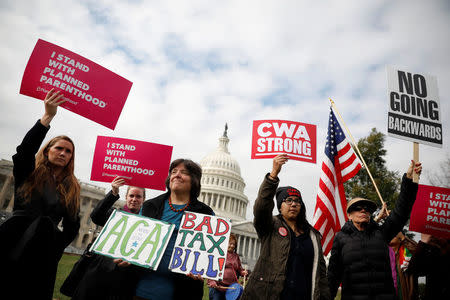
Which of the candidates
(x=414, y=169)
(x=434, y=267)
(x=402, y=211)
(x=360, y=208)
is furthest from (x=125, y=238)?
(x=434, y=267)

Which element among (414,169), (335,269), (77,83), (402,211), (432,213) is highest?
(77,83)

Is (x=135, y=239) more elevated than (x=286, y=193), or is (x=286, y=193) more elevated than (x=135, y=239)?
(x=286, y=193)

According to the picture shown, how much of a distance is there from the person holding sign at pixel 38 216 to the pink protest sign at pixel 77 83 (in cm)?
105

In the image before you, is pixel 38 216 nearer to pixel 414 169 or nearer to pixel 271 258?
pixel 271 258

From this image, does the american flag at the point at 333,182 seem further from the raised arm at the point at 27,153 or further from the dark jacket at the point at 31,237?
the raised arm at the point at 27,153

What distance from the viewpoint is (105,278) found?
3422mm

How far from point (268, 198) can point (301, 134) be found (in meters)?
2.05

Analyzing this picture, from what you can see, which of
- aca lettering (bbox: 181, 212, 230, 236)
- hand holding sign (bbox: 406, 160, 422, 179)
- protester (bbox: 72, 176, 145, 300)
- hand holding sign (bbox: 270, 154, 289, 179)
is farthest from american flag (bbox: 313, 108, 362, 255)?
protester (bbox: 72, 176, 145, 300)

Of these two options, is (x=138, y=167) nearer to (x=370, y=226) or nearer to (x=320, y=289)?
(x=320, y=289)

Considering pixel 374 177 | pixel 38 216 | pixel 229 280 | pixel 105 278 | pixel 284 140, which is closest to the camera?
pixel 38 216

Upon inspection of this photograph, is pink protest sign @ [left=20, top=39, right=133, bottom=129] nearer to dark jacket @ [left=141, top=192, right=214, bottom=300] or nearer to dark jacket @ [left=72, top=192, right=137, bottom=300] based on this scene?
dark jacket @ [left=72, top=192, right=137, bottom=300]

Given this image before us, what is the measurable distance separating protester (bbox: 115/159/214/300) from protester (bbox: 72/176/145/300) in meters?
0.11

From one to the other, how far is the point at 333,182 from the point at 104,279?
15.5 feet

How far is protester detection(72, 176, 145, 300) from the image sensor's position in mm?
2924
